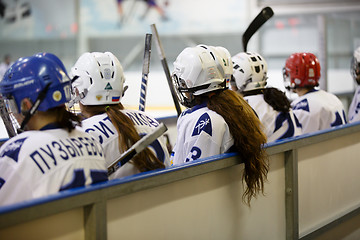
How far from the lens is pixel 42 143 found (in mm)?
1495

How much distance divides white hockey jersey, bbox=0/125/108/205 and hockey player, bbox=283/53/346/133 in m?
2.21

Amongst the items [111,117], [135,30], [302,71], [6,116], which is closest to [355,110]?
[302,71]

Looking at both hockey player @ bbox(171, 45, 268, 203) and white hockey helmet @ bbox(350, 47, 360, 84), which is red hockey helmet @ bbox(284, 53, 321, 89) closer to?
white hockey helmet @ bbox(350, 47, 360, 84)

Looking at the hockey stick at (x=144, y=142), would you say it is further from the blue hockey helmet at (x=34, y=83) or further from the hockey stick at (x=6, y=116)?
the hockey stick at (x=6, y=116)

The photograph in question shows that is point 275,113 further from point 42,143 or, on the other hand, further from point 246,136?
point 42,143

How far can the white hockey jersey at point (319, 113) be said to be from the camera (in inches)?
135

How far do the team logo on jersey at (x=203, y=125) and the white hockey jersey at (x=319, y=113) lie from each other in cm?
143

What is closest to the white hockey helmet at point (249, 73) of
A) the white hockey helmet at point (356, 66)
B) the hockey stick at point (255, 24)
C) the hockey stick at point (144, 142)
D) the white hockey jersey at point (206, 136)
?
the hockey stick at point (255, 24)

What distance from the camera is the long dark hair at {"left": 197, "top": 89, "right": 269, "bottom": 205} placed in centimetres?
214

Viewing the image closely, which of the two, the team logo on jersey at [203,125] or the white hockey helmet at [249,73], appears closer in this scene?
the team logo on jersey at [203,125]

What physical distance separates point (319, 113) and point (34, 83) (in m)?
2.29

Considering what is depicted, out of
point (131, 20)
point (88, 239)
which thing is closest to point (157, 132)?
point (88, 239)

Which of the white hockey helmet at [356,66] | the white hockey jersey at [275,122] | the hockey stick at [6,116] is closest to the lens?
the hockey stick at [6,116]

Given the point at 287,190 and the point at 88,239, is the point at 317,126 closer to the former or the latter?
A: the point at 287,190
